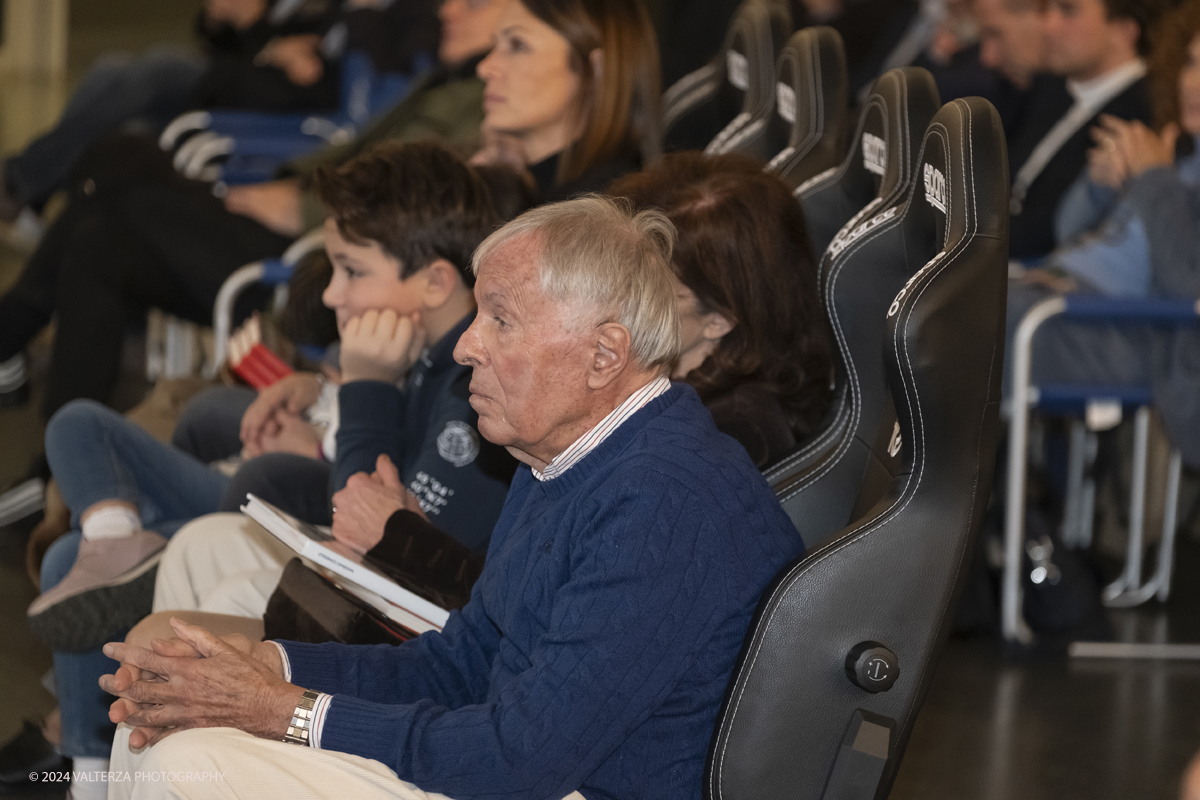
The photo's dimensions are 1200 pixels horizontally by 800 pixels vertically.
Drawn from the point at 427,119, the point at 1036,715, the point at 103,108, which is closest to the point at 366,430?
the point at 1036,715

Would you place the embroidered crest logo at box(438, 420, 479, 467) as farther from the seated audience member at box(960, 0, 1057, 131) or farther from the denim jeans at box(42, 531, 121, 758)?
the seated audience member at box(960, 0, 1057, 131)

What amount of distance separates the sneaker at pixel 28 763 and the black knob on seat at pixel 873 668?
4.55 feet

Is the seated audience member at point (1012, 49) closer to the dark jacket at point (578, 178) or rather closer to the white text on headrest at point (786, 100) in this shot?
the dark jacket at point (578, 178)

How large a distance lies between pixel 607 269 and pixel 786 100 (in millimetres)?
977

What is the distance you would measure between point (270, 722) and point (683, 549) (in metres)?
0.43

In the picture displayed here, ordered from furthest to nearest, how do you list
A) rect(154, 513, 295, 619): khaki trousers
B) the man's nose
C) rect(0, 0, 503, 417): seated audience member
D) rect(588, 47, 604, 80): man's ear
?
the man's nose
rect(0, 0, 503, 417): seated audience member
rect(588, 47, 604, 80): man's ear
rect(154, 513, 295, 619): khaki trousers

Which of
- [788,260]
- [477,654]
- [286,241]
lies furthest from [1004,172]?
[286,241]

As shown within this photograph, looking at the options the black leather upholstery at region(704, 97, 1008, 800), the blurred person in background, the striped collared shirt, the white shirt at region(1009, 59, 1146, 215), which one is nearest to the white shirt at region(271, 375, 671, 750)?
the striped collared shirt

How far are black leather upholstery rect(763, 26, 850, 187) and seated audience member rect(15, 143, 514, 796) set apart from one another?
1.65 feet

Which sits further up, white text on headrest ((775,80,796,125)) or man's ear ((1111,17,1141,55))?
white text on headrest ((775,80,796,125))

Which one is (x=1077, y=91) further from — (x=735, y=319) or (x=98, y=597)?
(x=98, y=597)

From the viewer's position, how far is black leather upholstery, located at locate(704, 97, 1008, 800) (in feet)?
4.20

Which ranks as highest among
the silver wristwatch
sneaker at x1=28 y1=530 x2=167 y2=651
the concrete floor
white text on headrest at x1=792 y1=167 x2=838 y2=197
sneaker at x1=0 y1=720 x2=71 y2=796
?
white text on headrest at x1=792 y1=167 x2=838 y2=197

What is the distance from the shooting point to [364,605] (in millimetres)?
1642
